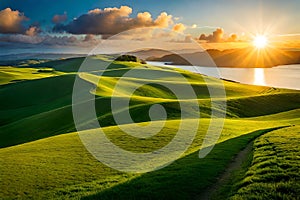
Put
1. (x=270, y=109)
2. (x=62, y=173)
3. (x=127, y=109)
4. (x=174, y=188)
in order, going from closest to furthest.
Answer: (x=174, y=188) → (x=62, y=173) → (x=127, y=109) → (x=270, y=109)

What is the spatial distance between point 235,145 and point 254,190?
428 inches

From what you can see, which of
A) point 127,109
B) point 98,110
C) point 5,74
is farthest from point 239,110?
point 5,74

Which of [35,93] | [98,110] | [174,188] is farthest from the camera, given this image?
[35,93]

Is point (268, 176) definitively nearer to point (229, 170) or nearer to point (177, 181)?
point (229, 170)

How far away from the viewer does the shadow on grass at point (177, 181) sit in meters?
15.7

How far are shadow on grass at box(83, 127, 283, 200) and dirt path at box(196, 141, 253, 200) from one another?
0.29m

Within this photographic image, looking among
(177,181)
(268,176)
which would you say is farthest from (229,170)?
(177,181)

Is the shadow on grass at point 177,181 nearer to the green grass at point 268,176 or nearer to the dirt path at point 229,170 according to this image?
the dirt path at point 229,170

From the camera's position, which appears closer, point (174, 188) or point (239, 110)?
point (174, 188)

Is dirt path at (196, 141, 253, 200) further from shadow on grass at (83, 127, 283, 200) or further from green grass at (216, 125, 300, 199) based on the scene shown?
green grass at (216, 125, 300, 199)

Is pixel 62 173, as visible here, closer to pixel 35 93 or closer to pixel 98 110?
pixel 98 110

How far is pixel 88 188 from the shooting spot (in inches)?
662

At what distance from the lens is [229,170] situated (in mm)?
19016

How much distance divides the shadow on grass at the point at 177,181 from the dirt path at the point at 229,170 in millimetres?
285
